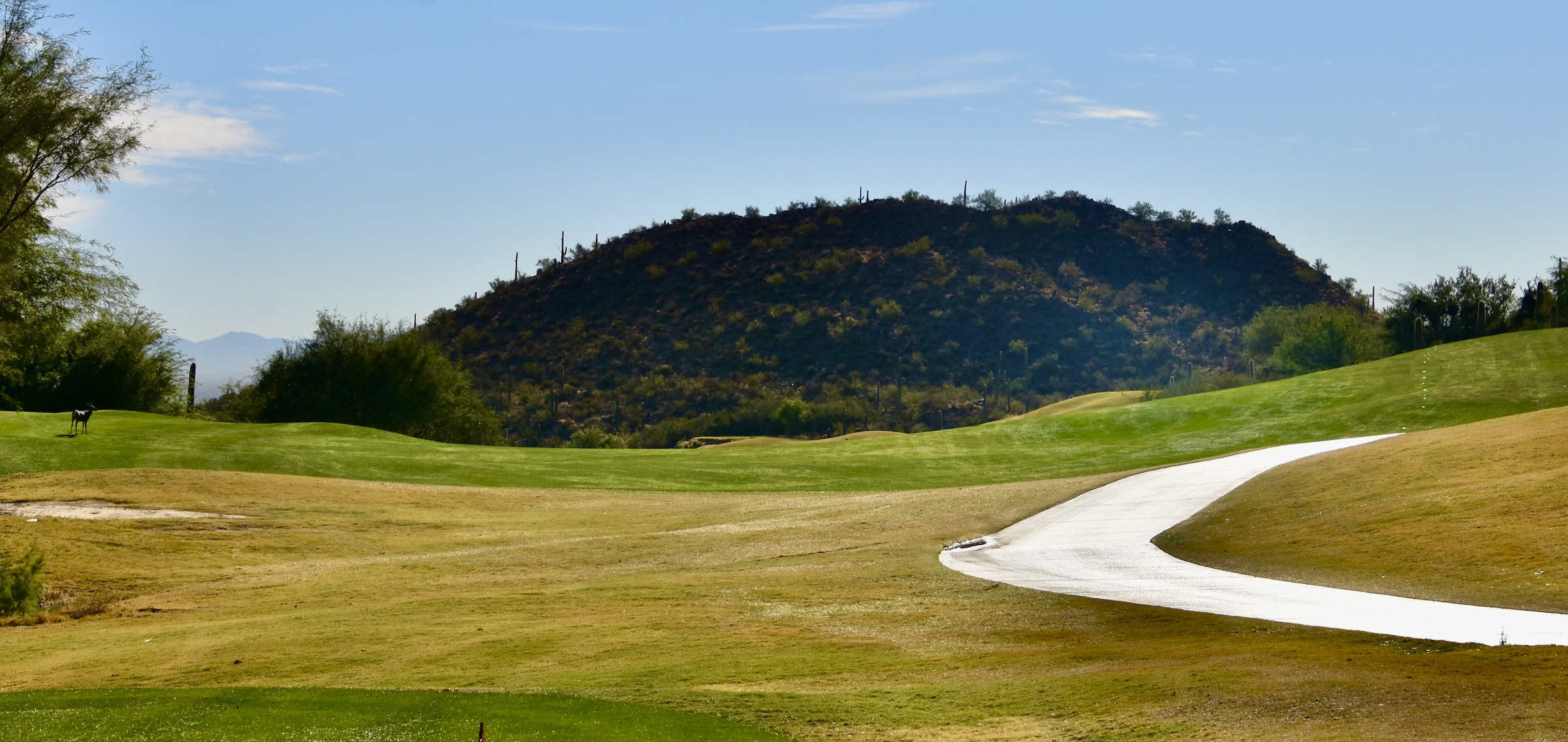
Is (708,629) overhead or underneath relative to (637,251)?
underneath

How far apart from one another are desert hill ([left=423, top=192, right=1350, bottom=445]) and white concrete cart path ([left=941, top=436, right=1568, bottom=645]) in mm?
49279

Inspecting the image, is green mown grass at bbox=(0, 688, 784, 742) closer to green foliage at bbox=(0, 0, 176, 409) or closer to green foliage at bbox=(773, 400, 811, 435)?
green foliage at bbox=(0, 0, 176, 409)

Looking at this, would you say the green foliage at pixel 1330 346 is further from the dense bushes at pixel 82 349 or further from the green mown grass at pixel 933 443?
the dense bushes at pixel 82 349

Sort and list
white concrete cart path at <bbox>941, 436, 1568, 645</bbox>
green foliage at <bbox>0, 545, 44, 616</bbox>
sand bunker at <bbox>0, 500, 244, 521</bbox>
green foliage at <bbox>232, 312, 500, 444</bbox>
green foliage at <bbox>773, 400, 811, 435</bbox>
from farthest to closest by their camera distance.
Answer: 1. green foliage at <bbox>773, 400, 811, 435</bbox>
2. green foliage at <bbox>232, 312, 500, 444</bbox>
3. sand bunker at <bbox>0, 500, 244, 521</bbox>
4. green foliage at <bbox>0, 545, 44, 616</bbox>
5. white concrete cart path at <bbox>941, 436, 1568, 645</bbox>

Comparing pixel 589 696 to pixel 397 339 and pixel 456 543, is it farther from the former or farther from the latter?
pixel 397 339

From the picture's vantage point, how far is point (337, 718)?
1092cm

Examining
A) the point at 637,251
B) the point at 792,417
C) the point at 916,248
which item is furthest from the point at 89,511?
the point at 637,251

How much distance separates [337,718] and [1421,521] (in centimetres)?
1757

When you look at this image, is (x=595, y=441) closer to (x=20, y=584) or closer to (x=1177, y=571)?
(x=20, y=584)

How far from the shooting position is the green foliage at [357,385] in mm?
64625

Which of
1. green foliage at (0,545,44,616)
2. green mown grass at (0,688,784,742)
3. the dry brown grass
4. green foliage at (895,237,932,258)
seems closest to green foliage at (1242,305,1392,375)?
the dry brown grass

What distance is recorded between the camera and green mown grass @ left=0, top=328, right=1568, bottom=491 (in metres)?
36.0

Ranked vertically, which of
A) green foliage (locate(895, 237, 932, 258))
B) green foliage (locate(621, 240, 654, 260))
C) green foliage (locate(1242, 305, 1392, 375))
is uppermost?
green foliage (locate(621, 240, 654, 260))

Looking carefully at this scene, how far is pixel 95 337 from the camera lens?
5853 centimetres
